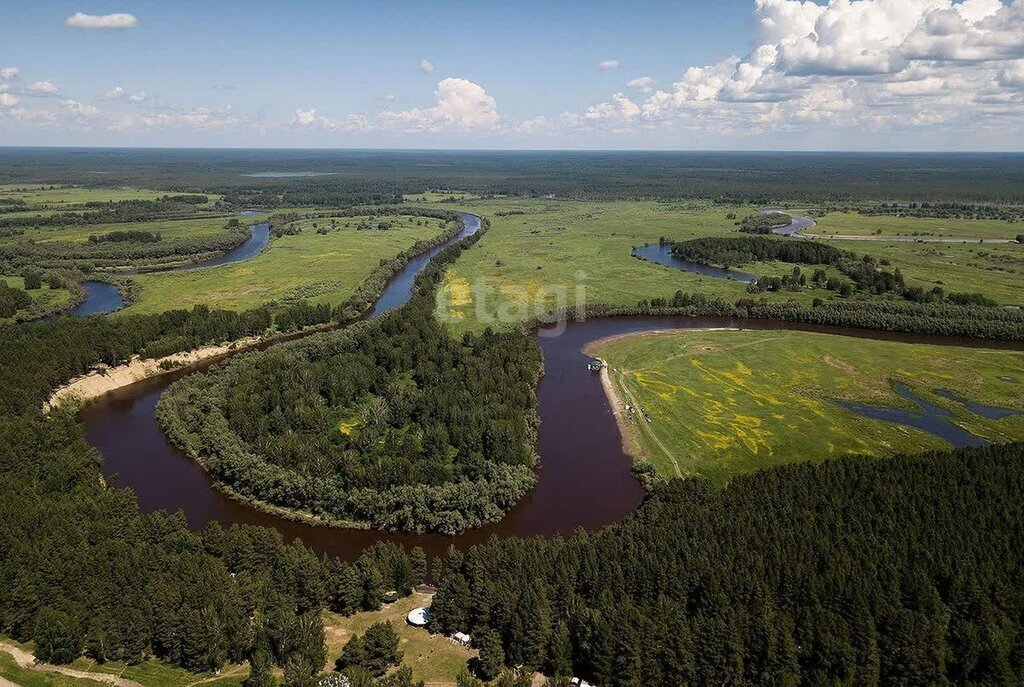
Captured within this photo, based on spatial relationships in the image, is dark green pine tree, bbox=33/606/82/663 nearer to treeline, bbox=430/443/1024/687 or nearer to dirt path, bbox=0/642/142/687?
dirt path, bbox=0/642/142/687

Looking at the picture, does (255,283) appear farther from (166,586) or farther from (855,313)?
(855,313)

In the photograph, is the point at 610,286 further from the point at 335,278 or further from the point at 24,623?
the point at 24,623

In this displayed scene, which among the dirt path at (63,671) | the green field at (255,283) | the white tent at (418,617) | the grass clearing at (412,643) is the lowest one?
the grass clearing at (412,643)

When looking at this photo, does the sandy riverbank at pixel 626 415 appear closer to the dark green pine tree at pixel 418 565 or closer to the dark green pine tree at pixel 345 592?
the dark green pine tree at pixel 418 565

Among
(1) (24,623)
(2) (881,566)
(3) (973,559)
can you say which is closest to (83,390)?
(1) (24,623)

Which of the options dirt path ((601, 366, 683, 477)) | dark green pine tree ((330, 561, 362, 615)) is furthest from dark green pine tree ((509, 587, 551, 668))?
dirt path ((601, 366, 683, 477))

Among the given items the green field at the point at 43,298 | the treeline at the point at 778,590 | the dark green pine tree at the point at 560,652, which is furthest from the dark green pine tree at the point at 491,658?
the green field at the point at 43,298

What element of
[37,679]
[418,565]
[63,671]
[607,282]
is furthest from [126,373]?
[607,282]

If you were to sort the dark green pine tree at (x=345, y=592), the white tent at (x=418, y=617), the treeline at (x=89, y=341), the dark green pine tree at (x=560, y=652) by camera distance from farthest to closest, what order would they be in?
the treeline at (x=89, y=341) → the dark green pine tree at (x=345, y=592) → the white tent at (x=418, y=617) → the dark green pine tree at (x=560, y=652)
